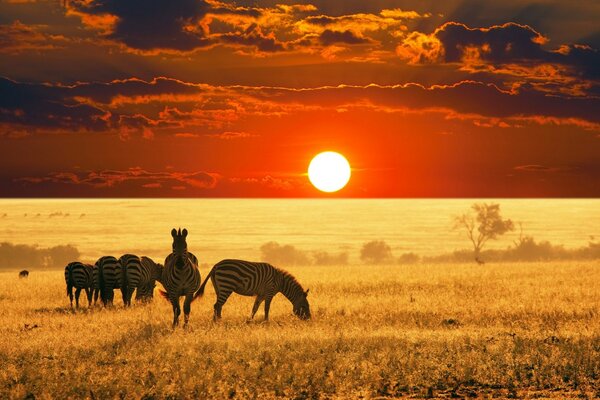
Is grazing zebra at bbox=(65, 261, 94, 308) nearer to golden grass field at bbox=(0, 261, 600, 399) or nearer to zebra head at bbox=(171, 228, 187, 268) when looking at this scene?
golden grass field at bbox=(0, 261, 600, 399)

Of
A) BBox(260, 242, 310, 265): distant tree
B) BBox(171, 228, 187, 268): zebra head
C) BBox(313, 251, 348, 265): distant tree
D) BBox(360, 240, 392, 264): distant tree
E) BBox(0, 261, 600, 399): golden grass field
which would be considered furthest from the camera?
BBox(260, 242, 310, 265): distant tree

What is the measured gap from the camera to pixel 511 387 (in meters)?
15.9

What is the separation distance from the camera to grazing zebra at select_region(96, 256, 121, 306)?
29609mm

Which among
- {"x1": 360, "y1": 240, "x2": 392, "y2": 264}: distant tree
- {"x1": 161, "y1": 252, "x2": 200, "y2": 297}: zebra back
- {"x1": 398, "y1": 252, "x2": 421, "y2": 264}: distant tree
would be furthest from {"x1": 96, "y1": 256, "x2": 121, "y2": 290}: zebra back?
{"x1": 360, "y1": 240, "x2": 392, "y2": 264}: distant tree

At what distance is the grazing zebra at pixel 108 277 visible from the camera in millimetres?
29609

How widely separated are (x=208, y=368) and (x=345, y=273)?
31.5 meters

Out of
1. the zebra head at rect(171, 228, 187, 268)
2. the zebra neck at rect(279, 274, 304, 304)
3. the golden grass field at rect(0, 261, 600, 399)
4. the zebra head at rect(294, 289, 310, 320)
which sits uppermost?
the zebra head at rect(171, 228, 187, 268)

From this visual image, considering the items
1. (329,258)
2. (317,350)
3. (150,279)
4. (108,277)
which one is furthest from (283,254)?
(317,350)

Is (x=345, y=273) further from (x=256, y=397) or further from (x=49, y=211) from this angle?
(x=49, y=211)

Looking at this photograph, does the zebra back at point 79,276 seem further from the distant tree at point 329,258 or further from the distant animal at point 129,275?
the distant tree at point 329,258

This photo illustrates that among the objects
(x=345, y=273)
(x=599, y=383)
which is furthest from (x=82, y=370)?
(x=345, y=273)

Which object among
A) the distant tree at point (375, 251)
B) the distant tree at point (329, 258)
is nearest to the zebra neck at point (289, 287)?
the distant tree at point (329, 258)

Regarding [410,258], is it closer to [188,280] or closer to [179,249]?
[188,280]

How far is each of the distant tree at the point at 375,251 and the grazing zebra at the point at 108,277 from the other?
79.5 meters
